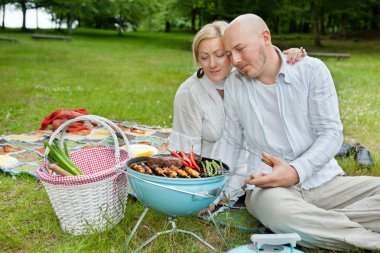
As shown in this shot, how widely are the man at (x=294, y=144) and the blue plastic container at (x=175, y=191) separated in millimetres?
481

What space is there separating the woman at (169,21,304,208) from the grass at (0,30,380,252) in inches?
26.3

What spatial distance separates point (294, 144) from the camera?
3553mm

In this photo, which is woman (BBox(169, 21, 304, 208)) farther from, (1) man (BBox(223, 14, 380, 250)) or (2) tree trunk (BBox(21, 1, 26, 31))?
(2) tree trunk (BBox(21, 1, 26, 31))

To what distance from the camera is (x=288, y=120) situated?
3561mm

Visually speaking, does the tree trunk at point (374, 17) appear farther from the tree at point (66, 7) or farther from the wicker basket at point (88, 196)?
the wicker basket at point (88, 196)

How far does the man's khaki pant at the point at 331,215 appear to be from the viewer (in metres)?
3.04

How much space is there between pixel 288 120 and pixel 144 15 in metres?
40.6

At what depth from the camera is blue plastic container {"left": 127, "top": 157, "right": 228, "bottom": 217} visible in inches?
110

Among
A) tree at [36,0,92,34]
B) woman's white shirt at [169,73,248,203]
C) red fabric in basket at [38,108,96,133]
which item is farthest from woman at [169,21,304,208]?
tree at [36,0,92,34]

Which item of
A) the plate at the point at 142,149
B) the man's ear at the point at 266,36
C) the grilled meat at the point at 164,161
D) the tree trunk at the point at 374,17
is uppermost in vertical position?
the tree trunk at the point at 374,17

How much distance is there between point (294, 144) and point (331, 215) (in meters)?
0.70

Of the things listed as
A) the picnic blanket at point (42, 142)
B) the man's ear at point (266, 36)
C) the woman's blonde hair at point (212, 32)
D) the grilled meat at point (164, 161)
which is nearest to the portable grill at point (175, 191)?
the grilled meat at point (164, 161)

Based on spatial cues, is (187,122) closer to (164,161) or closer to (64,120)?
(164,161)

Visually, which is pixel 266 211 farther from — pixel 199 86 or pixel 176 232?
pixel 199 86
